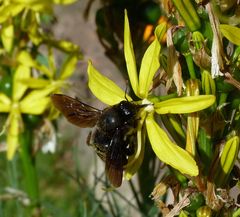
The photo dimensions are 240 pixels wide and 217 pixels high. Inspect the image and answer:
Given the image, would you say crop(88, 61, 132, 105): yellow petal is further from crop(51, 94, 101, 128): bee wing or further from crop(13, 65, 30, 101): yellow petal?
crop(13, 65, 30, 101): yellow petal

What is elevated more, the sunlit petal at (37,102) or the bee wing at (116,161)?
the bee wing at (116,161)

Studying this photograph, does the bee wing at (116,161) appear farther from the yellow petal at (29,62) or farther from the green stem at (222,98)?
the yellow petal at (29,62)

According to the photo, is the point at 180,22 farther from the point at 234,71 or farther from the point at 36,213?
the point at 36,213

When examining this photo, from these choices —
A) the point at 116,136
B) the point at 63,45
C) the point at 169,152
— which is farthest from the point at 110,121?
the point at 63,45

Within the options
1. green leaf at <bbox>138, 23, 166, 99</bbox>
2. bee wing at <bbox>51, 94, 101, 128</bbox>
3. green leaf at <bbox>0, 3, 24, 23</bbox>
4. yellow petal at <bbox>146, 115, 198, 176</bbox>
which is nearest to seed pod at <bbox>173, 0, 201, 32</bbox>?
green leaf at <bbox>138, 23, 166, 99</bbox>

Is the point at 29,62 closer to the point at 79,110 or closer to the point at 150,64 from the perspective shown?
the point at 79,110

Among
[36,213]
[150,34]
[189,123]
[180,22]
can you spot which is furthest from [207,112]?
[36,213]

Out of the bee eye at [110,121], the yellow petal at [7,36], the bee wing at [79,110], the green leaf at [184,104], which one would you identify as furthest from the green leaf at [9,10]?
the green leaf at [184,104]
